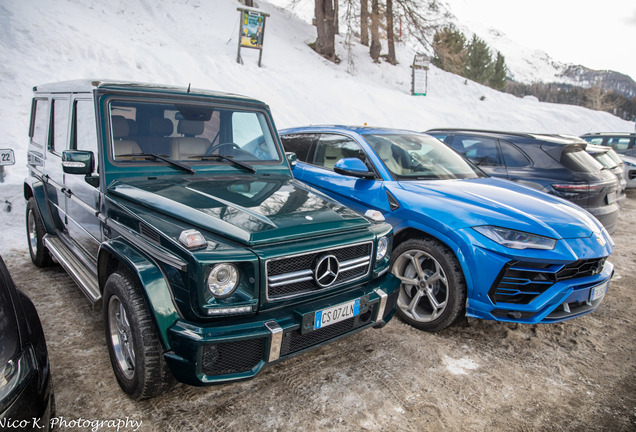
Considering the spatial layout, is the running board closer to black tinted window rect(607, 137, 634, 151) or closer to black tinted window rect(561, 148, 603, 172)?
black tinted window rect(561, 148, 603, 172)

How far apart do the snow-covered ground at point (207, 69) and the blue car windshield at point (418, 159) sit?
191 inches

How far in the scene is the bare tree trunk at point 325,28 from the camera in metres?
20.7

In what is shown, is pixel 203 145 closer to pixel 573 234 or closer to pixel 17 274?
pixel 17 274

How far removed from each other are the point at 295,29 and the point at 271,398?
2437 cm

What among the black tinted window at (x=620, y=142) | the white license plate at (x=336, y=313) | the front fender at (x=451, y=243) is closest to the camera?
the white license plate at (x=336, y=313)

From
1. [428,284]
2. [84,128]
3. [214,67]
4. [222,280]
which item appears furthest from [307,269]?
[214,67]

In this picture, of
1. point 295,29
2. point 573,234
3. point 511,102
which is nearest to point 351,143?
point 573,234

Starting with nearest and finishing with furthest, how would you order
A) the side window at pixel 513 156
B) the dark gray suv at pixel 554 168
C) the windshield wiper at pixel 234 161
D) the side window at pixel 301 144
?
the windshield wiper at pixel 234 161, the side window at pixel 301 144, the dark gray suv at pixel 554 168, the side window at pixel 513 156

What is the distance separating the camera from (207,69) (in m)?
14.6

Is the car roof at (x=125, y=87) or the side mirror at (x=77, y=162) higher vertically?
the car roof at (x=125, y=87)

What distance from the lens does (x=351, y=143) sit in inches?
191

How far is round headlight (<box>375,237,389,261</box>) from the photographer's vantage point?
309 cm

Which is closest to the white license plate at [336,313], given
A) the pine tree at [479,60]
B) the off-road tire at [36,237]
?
the off-road tire at [36,237]

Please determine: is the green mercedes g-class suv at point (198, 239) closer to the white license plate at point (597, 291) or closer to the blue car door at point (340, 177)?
the blue car door at point (340, 177)
